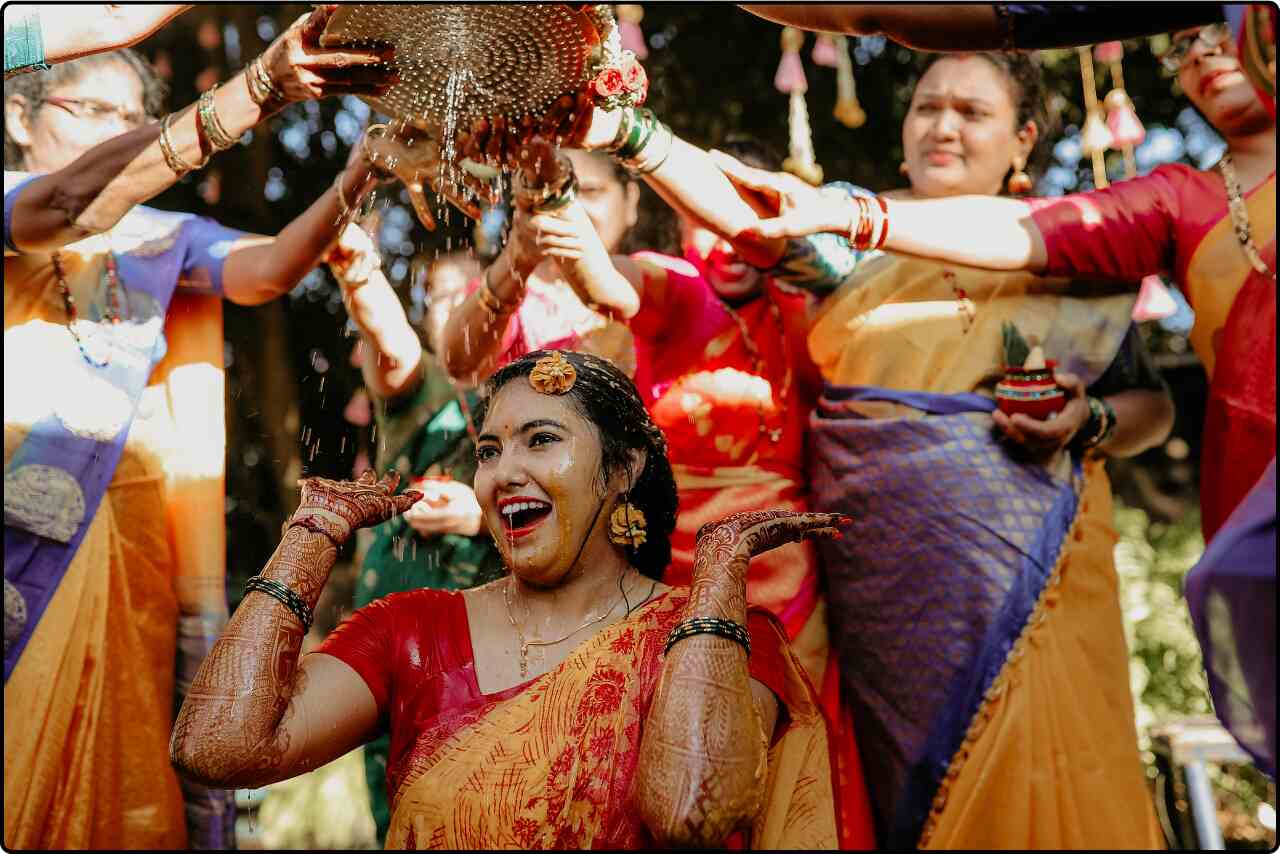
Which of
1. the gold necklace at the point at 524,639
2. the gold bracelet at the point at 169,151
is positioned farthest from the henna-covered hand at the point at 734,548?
the gold bracelet at the point at 169,151

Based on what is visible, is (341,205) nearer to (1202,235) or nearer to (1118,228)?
(1118,228)

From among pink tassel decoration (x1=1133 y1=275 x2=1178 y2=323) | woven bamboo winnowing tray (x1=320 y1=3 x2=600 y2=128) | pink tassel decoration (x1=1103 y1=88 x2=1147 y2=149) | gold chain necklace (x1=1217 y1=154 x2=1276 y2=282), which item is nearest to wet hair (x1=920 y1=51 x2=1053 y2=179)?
gold chain necklace (x1=1217 y1=154 x2=1276 y2=282)

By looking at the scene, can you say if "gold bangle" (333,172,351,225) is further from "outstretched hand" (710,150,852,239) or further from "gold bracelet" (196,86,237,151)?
"outstretched hand" (710,150,852,239)

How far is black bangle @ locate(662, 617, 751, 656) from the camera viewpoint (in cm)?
229

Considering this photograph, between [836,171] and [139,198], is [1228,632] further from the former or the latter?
[836,171]

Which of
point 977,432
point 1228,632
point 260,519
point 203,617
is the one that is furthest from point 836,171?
point 1228,632

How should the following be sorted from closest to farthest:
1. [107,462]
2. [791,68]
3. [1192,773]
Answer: [107,462] < [1192,773] < [791,68]

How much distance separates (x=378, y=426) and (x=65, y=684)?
1.19 metres

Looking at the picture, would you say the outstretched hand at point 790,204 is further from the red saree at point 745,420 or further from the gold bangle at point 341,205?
the gold bangle at point 341,205

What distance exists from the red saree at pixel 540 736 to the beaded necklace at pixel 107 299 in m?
1.54

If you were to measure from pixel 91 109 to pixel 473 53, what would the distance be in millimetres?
1600

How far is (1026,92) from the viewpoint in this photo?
155 inches

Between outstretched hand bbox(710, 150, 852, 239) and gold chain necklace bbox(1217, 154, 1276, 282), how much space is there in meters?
0.89

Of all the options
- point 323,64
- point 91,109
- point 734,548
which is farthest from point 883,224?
point 91,109
